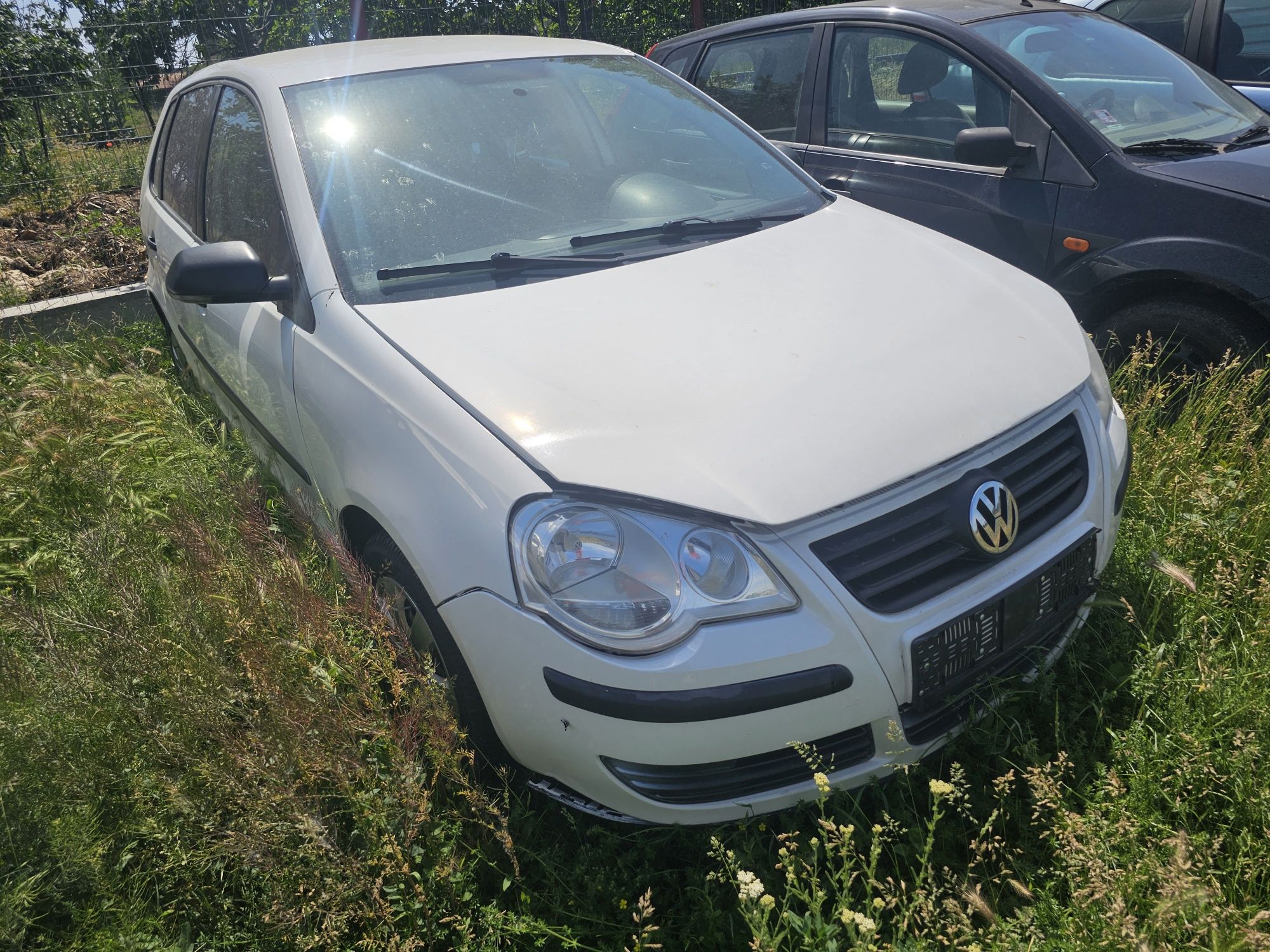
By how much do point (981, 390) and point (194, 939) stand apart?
6.67 ft

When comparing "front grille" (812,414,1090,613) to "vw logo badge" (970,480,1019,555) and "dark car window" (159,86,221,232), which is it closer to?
"vw logo badge" (970,480,1019,555)

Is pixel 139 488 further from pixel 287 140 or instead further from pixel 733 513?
pixel 733 513

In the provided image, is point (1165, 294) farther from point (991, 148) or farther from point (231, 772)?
point (231, 772)

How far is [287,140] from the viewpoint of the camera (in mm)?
2691

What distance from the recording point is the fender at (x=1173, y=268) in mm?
2959

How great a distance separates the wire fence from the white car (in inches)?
167

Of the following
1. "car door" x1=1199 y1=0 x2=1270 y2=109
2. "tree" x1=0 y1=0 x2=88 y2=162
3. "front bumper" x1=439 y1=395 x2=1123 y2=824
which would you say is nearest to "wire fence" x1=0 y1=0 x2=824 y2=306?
"tree" x1=0 y1=0 x2=88 y2=162

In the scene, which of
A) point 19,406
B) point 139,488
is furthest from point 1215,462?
point 19,406

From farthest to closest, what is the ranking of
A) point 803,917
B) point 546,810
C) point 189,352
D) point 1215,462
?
point 189,352 → point 1215,462 → point 546,810 → point 803,917

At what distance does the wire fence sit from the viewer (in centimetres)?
639

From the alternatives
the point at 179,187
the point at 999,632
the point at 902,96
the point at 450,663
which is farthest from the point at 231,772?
the point at 902,96

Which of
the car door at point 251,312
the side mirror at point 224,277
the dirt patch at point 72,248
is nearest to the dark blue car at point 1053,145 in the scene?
the car door at point 251,312

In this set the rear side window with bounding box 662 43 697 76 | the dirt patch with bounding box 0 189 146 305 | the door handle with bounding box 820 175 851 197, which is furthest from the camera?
the dirt patch with bounding box 0 189 146 305

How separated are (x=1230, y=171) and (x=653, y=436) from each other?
2.58m
